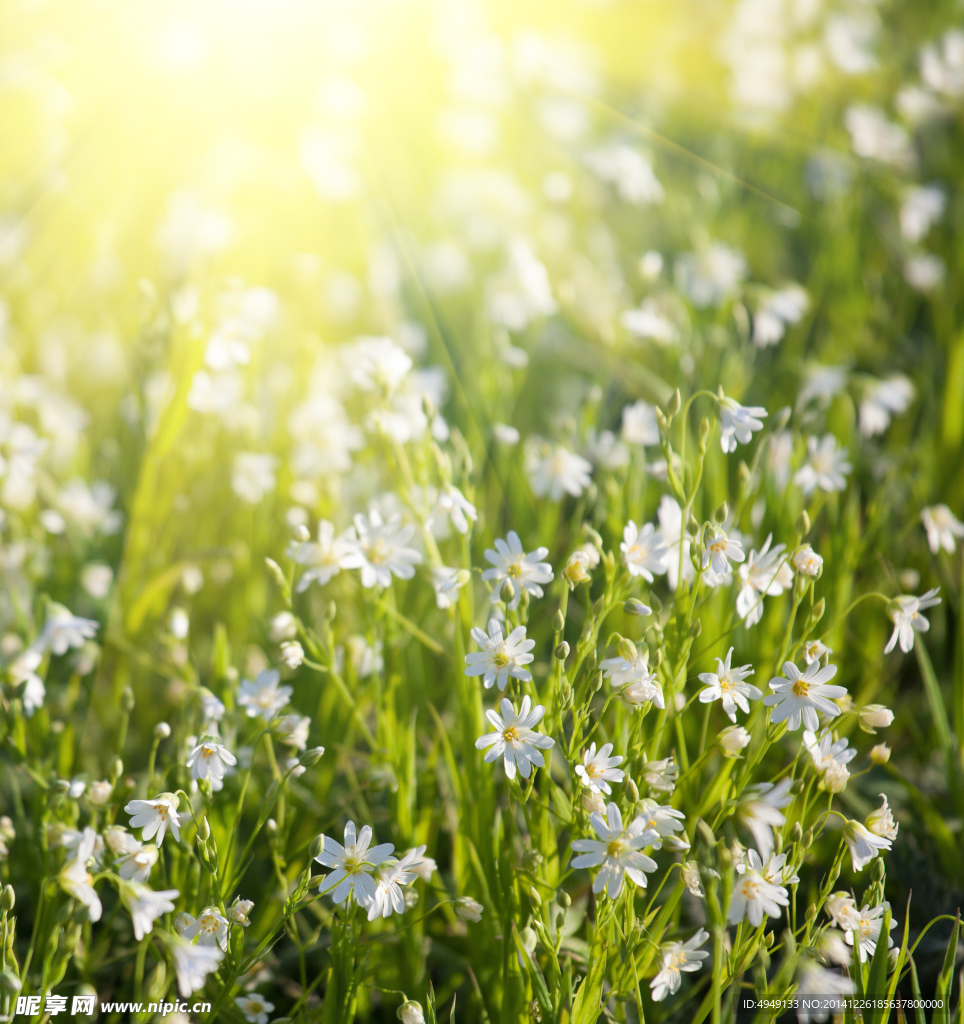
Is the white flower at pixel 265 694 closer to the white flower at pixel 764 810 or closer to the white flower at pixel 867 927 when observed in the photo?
the white flower at pixel 764 810

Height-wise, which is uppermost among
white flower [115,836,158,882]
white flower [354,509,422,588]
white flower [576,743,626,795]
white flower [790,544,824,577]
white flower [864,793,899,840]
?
white flower [790,544,824,577]

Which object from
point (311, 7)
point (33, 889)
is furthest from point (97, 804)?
point (311, 7)

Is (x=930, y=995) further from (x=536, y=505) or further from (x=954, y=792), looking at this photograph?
(x=536, y=505)

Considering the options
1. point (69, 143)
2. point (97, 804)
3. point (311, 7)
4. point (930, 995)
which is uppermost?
point (311, 7)

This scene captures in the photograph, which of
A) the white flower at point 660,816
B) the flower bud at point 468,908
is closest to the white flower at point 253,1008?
the flower bud at point 468,908

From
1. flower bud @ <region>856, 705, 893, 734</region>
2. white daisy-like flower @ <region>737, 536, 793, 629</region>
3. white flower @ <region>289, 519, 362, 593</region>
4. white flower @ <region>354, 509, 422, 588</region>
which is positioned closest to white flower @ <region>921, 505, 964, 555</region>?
white daisy-like flower @ <region>737, 536, 793, 629</region>

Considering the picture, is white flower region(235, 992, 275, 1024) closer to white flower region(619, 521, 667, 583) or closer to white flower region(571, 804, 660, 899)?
white flower region(571, 804, 660, 899)
